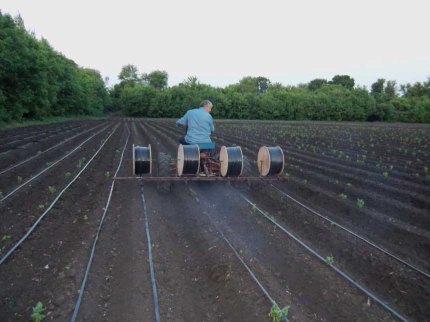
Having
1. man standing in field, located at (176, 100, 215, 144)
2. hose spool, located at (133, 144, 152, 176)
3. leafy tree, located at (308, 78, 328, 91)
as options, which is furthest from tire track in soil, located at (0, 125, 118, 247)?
leafy tree, located at (308, 78, 328, 91)

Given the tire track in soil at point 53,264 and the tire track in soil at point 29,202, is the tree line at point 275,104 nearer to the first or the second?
the tire track in soil at point 29,202

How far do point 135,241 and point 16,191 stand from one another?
13.9 feet

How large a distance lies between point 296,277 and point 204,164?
15.3 ft

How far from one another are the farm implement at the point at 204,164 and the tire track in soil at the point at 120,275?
152 centimetres

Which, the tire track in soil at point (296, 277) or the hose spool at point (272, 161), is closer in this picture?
the tire track in soil at point (296, 277)

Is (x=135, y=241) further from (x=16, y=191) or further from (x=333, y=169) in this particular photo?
(x=333, y=169)

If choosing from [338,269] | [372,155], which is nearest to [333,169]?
[372,155]

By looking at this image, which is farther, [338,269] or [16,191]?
[16,191]

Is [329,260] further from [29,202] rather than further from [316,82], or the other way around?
[316,82]

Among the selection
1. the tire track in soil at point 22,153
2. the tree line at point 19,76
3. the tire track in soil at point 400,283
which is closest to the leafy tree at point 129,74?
the tree line at point 19,76

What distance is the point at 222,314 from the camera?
13.8 ft

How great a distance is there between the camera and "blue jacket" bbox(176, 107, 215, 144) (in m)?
8.96

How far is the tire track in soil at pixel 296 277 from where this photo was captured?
4.30 meters

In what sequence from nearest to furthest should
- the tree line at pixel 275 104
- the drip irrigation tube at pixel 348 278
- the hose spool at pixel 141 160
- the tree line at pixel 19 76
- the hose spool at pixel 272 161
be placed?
the drip irrigation tube at pixel 348 278
the hose spool at pixel 141 160
the hose spool at pixel 272 161
the tree line at pixel 19 76
the tree line at pixel 275 104
